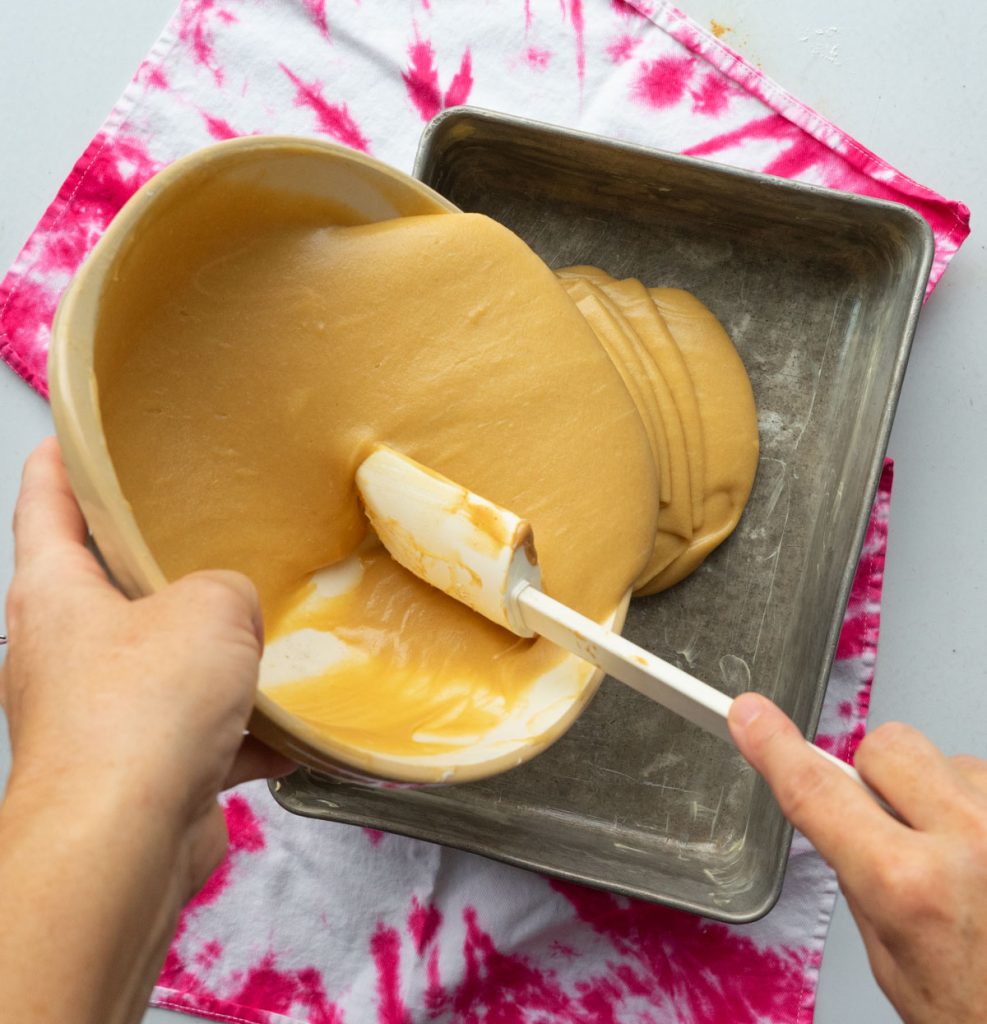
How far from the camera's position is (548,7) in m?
1.01

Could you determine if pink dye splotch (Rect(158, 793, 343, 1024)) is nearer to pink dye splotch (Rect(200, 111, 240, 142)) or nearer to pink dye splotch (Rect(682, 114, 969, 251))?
pink dye splotch (Rect(200, 111, 240, 142))

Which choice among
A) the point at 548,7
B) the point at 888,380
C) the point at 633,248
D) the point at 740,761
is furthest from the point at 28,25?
the point at 740,761

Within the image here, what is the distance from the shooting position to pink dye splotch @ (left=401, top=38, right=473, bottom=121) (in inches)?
39.8

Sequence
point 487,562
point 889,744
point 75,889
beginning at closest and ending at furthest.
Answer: point 75,889 → point 889,744 → point 487,562

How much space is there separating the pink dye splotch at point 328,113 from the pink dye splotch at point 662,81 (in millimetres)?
289

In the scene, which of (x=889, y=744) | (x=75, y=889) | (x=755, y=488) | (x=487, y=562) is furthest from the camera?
(x=755, y=488)

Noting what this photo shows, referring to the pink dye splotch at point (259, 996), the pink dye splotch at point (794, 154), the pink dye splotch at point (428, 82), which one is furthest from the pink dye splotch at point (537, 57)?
the pink dye splotch at point (259, 996)

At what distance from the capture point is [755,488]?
958 millimetres

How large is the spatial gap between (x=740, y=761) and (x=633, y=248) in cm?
52

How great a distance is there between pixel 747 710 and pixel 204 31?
886 millimetres

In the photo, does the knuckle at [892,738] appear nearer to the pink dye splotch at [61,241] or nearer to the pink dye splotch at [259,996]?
the pink dye splotch at [259,996]

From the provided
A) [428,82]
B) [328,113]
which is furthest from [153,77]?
[428,82]

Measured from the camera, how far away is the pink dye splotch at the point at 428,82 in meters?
1.01

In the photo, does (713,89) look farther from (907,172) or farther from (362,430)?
(362,430)
